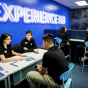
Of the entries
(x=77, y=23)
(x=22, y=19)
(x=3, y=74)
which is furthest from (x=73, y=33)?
(x=77, y=23)

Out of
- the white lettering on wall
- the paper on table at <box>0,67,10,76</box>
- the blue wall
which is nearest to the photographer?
the paper on table at <box>0,67,10,76</box>

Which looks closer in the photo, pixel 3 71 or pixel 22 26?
pixel 3 71

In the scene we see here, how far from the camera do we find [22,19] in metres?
3.67

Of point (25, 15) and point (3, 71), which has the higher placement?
point (25, 15)

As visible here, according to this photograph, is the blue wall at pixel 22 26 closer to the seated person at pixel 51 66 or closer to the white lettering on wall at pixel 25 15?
the white lettering on wall at pixel 25 15

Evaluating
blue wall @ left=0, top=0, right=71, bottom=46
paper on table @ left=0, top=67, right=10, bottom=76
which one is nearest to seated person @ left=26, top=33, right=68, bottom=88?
paper on table @ left=0, top=67, right=10, bottom=76

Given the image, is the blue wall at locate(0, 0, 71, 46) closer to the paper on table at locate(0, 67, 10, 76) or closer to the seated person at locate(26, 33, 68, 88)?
the paper on table at locate(0, 67, 10, 76)

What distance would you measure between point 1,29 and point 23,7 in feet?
4.09

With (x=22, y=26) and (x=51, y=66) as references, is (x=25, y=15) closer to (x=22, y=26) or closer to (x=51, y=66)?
(x=22, y=26)

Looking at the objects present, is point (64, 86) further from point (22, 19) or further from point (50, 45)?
point (22, 19)

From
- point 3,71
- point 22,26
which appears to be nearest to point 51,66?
point 3,71

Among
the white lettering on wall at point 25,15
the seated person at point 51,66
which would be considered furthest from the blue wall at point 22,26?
the seated person at point 51,66

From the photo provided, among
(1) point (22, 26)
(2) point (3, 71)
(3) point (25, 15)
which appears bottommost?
(2) point (3, 71)

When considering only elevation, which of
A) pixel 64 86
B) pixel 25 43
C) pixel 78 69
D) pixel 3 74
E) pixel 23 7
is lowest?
pixel 78 69
